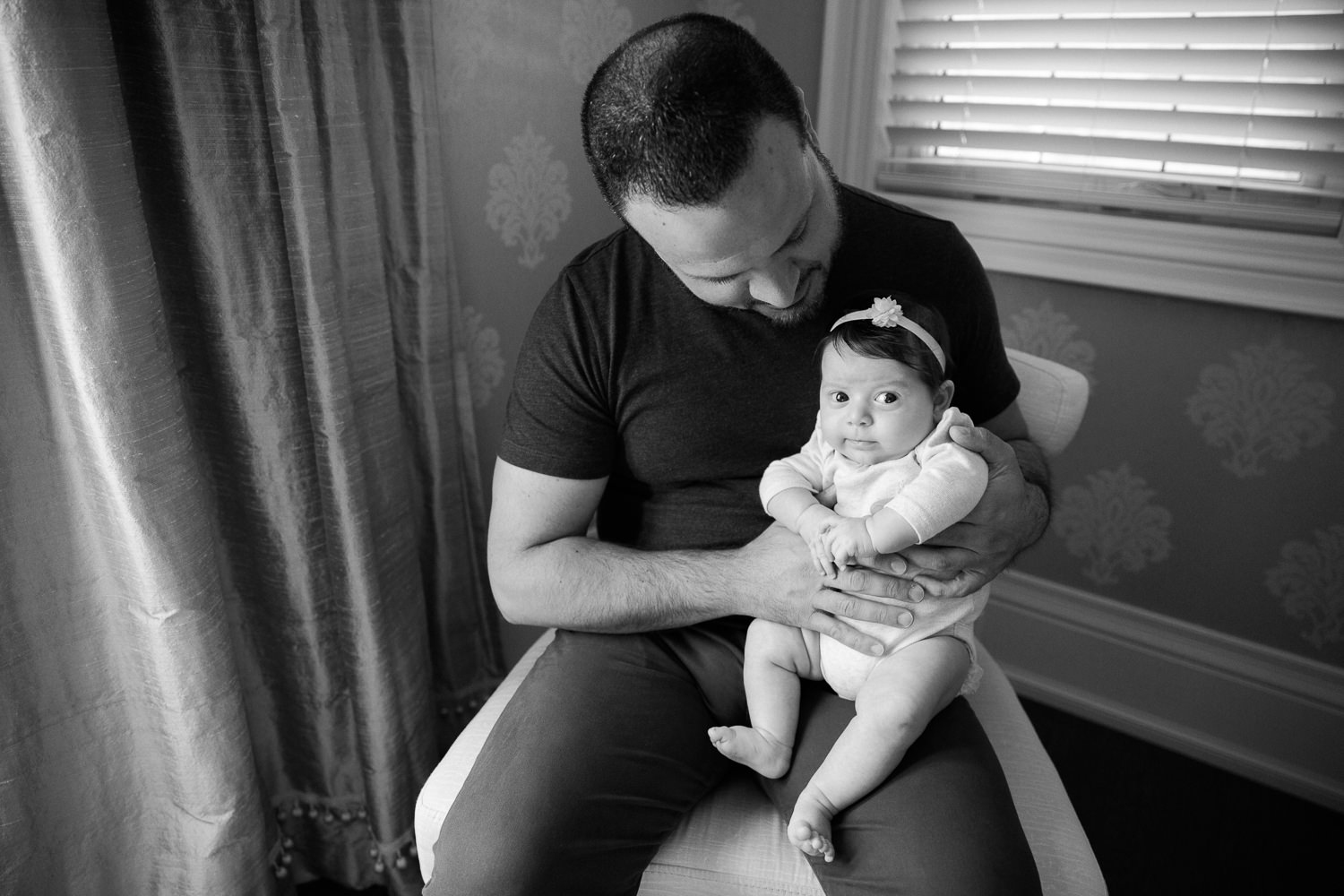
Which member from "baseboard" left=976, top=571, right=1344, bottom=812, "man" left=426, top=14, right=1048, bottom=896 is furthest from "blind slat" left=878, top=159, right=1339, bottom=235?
"baseboard" left=976, top=571, right=1344, bottom=812

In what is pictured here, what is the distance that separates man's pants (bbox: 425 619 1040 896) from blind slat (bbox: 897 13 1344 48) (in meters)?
1.38

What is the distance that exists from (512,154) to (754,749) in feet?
3.75

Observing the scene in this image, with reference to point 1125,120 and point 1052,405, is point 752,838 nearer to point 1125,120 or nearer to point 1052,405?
point 1052,405

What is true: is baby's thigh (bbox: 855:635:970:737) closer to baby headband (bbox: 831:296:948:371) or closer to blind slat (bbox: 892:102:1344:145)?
baby headband (bbox: 831:296:948:371)

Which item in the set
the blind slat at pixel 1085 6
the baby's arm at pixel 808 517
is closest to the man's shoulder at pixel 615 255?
the baby's arm at pixel 808 517

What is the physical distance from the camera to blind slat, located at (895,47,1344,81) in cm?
168

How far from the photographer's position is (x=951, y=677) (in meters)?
1.11

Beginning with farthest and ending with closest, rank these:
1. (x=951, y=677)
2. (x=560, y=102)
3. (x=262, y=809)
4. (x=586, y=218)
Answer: (x=586, y=218) → (x=560, y=102) → (x=262, y=809) → (x=951, y=677)

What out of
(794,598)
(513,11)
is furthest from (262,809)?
(513,11)

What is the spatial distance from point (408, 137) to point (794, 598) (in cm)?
93

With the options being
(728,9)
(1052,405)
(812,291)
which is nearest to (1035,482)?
(1052,405)

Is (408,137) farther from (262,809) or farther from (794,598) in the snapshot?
(262,809)

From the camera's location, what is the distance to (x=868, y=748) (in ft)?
3.44

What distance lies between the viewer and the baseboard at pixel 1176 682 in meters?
1.91
